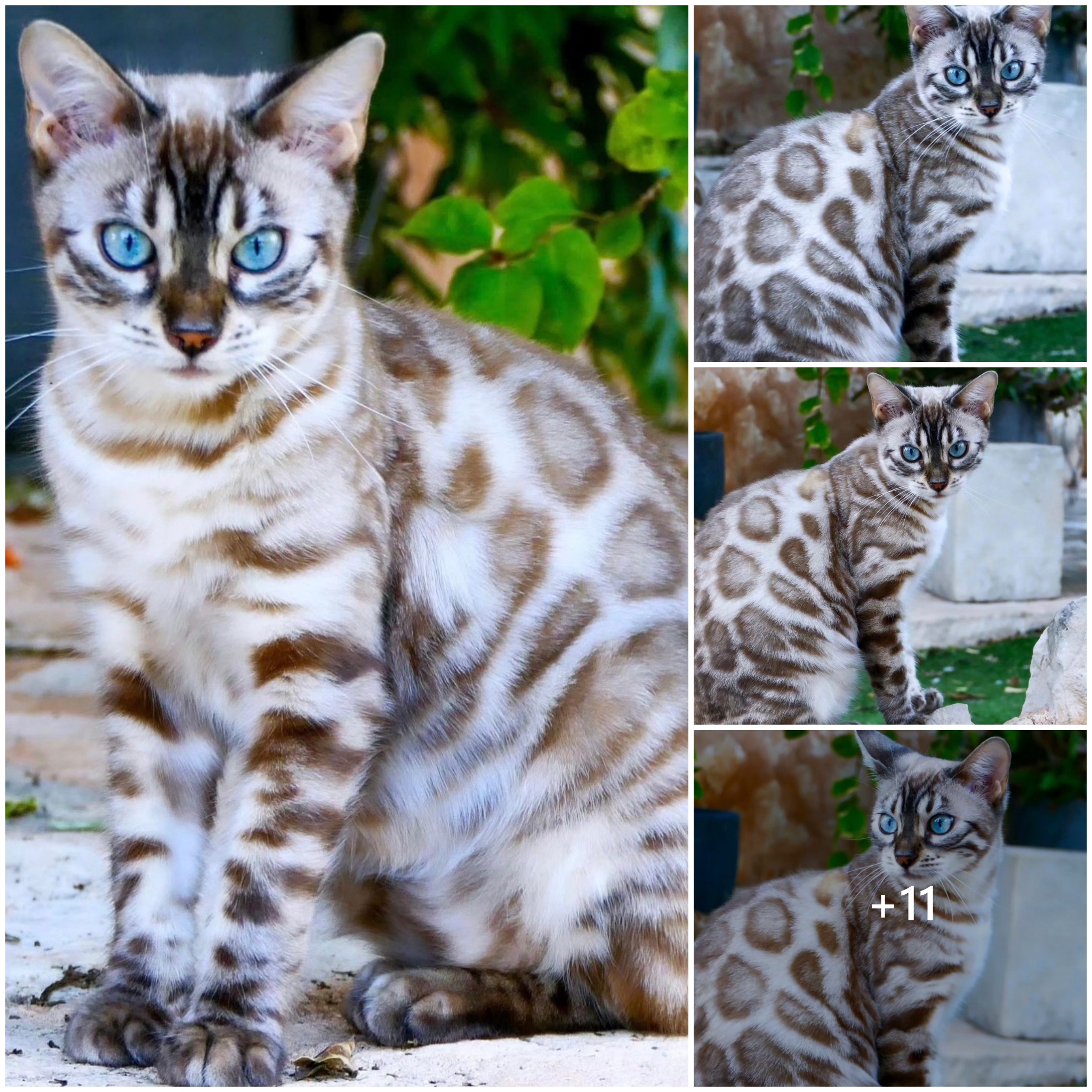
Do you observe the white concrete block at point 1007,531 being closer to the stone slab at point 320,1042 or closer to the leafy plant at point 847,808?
the leafy plant at point 847,808

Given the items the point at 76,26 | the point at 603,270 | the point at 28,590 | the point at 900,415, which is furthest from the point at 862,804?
the point at 28,590

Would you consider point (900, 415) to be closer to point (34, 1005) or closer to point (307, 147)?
point (307, 147)

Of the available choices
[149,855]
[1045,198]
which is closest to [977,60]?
[1045,198]

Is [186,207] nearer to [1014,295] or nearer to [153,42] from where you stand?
[153,42]

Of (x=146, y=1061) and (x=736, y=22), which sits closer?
(x=146, y=1061)

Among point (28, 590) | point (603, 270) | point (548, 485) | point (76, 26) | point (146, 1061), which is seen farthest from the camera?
point (28, 590)

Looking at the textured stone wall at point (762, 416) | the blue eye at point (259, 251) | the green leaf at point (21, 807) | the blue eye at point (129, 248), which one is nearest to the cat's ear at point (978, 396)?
the textured stone wall at point (762, 416)

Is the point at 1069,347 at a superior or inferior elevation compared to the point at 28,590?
superior
